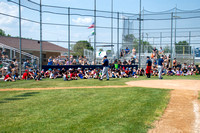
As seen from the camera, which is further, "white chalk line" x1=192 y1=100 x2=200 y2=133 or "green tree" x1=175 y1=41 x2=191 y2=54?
"green tree" x1=175 y1=41 x2=191 y2=54

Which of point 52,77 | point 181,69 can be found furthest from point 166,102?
point 181,69

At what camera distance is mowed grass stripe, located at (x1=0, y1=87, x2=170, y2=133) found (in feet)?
14.8

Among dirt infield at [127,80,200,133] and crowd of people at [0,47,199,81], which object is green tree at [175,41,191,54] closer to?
crowd of people at [0,47,199,81]

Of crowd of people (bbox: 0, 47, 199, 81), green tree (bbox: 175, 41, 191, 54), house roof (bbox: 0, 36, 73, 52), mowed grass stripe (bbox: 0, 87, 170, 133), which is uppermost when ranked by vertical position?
house roof (bbox: 0, 36, 73, 52)

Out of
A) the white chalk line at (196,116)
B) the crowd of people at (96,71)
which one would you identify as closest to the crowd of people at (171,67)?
the crowd of people at (96,71)

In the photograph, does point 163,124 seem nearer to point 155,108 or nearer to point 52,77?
point 155,108

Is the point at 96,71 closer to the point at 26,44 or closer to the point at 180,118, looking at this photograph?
the point at 180,118

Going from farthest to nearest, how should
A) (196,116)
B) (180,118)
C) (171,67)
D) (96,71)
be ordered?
(171,67), (96,71), (196,116), (180,118)

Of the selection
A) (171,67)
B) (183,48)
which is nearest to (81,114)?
(171,67)

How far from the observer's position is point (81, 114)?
5.61 meters

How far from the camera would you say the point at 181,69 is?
21.4 m

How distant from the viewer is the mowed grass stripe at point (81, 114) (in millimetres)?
4508

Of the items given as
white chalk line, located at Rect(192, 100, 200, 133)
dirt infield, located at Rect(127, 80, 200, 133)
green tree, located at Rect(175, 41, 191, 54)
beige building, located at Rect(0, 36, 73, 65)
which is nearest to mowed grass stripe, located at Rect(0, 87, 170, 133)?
dirt infield, located at Rect(127, 80, 200, 133)

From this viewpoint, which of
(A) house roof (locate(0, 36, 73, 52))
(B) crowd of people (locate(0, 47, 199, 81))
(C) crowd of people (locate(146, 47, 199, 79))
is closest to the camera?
(B) crowd of people (locate(0, 47, 199, 81))
